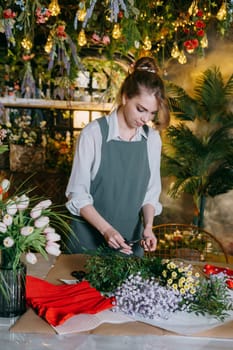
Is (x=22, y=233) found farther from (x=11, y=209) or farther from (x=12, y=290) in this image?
(x=12, y=290)

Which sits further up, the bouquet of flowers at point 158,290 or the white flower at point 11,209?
the white flower at point 11,209

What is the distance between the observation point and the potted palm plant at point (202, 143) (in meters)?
5.39

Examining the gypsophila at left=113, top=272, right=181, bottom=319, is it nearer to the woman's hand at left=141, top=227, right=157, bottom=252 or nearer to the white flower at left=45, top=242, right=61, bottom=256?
the white flower at left=45, top=242, right=61, bottom=256

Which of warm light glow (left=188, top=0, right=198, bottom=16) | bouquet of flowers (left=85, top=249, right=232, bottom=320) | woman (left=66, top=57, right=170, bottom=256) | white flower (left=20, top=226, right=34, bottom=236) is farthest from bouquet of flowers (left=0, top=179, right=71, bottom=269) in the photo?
warm light glow (left=188, top=0, right=198, bottom=16)

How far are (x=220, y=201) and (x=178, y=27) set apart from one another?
6.54ft

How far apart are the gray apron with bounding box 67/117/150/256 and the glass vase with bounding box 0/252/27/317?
85cm

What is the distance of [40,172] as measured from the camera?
19.0 feet

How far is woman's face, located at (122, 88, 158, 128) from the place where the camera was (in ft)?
7.76

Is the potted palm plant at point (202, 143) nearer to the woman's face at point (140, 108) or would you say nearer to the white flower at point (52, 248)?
the woman's face at point (140, 108)

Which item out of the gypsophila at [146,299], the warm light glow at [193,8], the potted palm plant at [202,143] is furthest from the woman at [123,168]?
the potted palm plant at [202,143]

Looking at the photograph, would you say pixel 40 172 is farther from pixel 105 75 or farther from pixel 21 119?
pixel 105 75

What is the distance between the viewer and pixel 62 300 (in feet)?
5.51

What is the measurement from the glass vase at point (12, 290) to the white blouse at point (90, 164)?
0.78 m

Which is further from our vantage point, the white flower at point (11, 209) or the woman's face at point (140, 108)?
the woman's face at point (140, 108)
